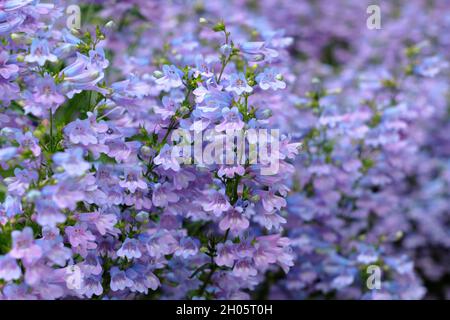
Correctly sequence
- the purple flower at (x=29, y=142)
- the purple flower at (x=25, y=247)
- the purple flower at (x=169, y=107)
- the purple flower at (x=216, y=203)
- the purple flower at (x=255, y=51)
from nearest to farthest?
1. the purple flower at (x=25, y=247)
2. the purple flower at (x=29, y=142)
3. the purple flower at (x=216, y=203)
4. the purple flower at (x=169, y=107)
5. the purple flower at (x=255, y=51)

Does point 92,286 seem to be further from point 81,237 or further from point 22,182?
point 22,182

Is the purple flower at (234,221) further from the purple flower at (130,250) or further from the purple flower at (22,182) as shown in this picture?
the purple flower at (22,182)

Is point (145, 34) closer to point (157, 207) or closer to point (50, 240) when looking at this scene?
point (157, 207)

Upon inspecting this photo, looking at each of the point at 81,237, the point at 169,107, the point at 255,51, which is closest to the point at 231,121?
the point at 169,107

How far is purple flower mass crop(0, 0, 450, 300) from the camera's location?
1.48m

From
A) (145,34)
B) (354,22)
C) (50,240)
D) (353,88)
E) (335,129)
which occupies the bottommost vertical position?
(50,240)

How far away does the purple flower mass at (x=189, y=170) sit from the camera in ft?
4.84

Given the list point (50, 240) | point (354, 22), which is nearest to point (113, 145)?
point (50, 240)

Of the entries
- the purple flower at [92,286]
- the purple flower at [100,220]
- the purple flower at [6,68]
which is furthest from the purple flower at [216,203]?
the purple flower at [6,68]

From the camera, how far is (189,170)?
66.2 inches

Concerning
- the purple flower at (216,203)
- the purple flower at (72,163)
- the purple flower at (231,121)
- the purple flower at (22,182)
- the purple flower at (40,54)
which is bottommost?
the purple flower at (216,203)

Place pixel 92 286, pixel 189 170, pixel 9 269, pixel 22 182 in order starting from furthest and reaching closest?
pixel 189 170
pixel 92 286
pixel 22 182
pixel 9 269

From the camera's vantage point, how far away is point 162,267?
1.76 m
